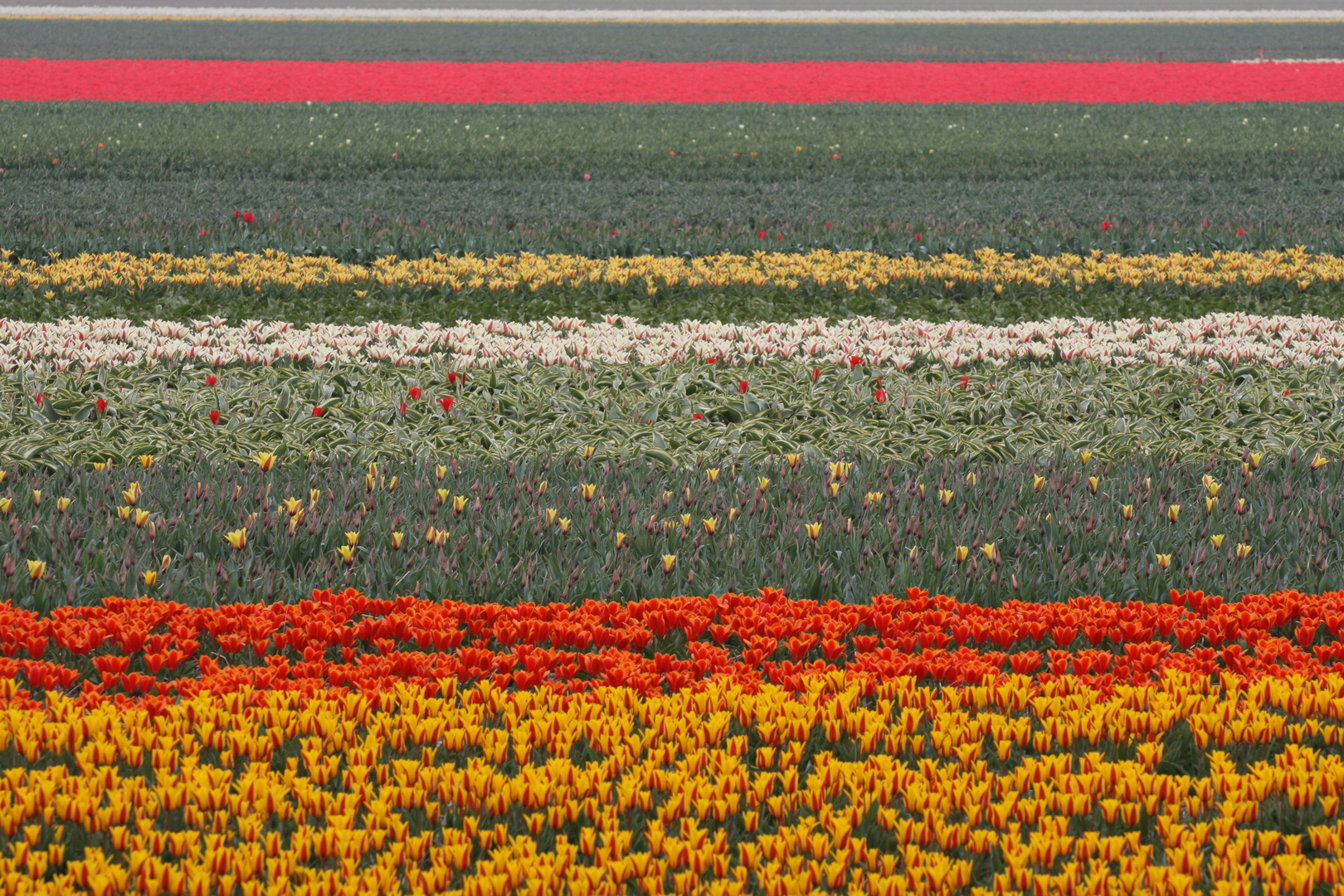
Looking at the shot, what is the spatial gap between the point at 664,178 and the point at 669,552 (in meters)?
14.6

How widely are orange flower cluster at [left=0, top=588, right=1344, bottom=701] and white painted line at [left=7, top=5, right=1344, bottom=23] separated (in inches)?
2175

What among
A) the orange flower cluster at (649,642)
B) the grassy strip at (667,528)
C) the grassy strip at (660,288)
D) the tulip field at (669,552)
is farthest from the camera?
the grassy strip at (660,288)

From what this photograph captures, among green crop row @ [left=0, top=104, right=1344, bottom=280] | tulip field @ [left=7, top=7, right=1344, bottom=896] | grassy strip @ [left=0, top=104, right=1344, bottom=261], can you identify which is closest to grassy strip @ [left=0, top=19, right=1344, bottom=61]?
green crop row @ [left=0, top=104, right=1344, bottom=280]

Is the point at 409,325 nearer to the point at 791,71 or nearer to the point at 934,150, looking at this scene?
the point at 934,150

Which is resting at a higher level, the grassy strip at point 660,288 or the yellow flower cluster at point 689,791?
the yellow flower cluster at point 689,791

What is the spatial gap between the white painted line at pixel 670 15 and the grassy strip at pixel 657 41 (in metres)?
3.91

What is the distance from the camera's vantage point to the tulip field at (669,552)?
2768mm

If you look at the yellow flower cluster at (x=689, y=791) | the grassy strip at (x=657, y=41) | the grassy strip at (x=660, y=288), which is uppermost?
the grassy strip at (x=657, y=41)

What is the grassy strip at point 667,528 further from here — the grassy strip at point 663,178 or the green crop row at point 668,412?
the grassy strip at point 663,178

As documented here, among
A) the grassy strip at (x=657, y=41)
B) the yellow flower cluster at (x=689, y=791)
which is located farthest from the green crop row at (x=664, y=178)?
the grassy strip at (x=657, y=41)

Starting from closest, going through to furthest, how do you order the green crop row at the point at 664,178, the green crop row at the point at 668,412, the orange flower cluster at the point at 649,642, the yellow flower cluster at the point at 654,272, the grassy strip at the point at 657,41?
the orange flower cluster at the point at 649,642
the green crop row at the point at 668,412
the yellow flower cluster at the point at 654,272
the green crop row at the point at 664,178
the grassy strip at the point at 657,41

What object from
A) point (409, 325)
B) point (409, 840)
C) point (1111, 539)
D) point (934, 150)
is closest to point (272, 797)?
point (409, 840)

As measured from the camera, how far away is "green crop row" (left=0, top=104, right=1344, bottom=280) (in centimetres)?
1309

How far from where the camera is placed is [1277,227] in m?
13.8
